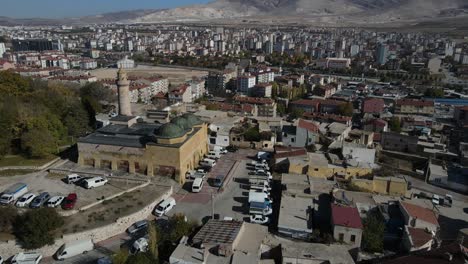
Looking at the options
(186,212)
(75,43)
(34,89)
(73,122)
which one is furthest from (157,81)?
(75,43)

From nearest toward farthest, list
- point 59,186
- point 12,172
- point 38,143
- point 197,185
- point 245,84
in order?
point 59,186
point 197,185
point 12,172
point 38,143
point 245,84

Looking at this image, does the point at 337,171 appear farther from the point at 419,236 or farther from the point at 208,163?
the point at 208,163

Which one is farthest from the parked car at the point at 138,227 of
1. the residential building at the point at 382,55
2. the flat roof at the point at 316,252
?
the residential building at the point at 382,55

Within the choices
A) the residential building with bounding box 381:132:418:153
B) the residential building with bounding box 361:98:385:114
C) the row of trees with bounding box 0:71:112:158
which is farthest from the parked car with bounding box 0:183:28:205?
the residential building with bounding box 361:98:385:114

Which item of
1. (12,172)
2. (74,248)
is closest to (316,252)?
(74,248)

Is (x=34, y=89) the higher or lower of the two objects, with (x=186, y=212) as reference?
higher

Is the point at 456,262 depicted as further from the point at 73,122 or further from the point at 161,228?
the point at 73,122

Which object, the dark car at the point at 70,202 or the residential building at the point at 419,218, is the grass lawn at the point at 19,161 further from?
the residential building at the point at 419,218

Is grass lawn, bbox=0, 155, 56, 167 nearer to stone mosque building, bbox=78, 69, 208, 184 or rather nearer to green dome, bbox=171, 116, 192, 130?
stone mosque building, bbox=78, 69, 208, 184
